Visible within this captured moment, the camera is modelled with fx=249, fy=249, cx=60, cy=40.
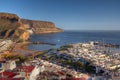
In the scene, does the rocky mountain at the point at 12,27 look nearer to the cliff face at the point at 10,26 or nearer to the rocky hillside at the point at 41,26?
the cliff face at the point at 10,26

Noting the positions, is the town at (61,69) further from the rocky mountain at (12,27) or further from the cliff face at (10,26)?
the cliff face at (10,26)

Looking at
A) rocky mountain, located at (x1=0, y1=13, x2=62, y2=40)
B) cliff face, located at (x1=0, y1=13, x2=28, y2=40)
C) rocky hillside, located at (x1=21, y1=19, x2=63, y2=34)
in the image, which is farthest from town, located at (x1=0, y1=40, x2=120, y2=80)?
rocky hillside, located at (x1=21, y1=19, x2=63, y2=34)

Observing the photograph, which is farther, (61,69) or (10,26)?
(10,26)

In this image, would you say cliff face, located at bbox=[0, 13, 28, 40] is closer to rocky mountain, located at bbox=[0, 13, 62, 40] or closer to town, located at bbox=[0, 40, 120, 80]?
rocky mountain, located at bbox=[0, 13, 62, 40]

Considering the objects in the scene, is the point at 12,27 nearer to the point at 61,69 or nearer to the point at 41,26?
the point at 61,69

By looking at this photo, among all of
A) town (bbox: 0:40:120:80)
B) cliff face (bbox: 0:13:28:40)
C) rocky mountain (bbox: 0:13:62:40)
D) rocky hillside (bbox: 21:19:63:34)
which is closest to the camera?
town (bbox: 0:40:120:80)

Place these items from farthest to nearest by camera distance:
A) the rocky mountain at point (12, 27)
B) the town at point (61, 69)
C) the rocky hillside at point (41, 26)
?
the rocky hillside at point (41, 26)
the rocky mountain at point (12, 27)
the town at point (61, 69)

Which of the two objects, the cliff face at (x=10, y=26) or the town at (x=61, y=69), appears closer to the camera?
the town at (x=61, y=69)

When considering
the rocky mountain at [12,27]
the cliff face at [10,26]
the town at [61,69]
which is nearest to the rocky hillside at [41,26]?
the rocky mountain at [12,27]

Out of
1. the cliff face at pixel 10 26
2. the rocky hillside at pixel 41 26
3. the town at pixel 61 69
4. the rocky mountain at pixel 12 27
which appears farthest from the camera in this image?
the rocky hillside at pixel 41 26

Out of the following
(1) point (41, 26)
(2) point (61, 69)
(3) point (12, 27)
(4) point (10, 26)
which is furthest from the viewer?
(1) point (41, 26)

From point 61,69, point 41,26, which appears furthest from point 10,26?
point 41,26

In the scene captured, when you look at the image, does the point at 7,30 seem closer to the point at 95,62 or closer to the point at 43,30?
the point at 95,62
